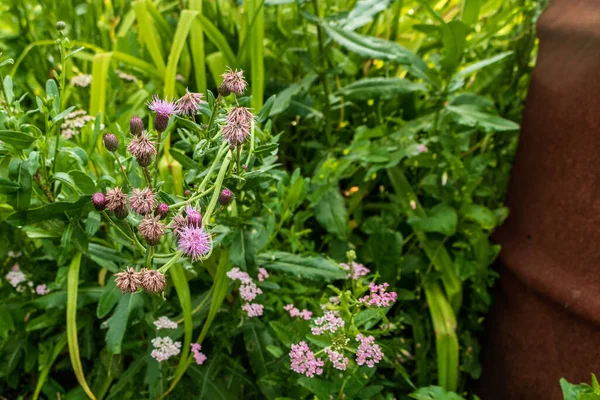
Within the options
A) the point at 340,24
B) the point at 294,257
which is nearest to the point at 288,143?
the point at 340,24

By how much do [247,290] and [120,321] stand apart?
0.67 ft

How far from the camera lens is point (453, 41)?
1275 millimetres

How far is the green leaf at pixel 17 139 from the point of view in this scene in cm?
87

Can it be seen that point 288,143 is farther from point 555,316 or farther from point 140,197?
point 140,197

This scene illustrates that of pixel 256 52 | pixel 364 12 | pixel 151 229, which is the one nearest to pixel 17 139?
pixel 151 229

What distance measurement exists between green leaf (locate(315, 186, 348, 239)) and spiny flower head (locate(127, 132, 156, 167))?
0.54 meters

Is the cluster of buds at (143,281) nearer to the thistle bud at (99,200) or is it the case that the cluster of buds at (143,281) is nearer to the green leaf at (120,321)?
the thistle bud at (99,200)

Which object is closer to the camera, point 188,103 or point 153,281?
point 153,281

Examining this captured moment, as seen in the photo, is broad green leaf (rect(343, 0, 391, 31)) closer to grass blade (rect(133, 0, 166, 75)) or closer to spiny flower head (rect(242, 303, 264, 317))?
grass blade (rect(133, 0, 166, 75))

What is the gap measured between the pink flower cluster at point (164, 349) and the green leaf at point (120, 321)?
0.06m

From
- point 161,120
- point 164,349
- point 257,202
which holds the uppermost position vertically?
point 161,120

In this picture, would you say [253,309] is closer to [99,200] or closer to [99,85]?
[99,200]

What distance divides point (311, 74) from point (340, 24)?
12 centimetres

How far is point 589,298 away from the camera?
1116 millimetres
